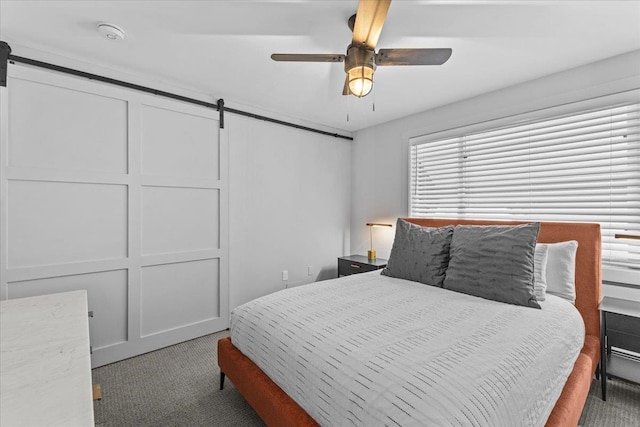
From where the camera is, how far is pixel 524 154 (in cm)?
282

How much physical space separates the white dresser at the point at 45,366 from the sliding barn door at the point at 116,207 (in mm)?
812

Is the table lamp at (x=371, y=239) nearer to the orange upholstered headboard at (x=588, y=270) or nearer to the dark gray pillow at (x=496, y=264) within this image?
the dark gray pillow at (x=496, y=264)

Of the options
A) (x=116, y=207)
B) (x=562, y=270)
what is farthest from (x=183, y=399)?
(x=562, y=270)

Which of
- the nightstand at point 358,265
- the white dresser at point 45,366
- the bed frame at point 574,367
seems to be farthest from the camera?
the nightstand at point 358,265

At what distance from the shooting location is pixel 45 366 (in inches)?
41.0

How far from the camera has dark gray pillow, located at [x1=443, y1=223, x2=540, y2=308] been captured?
1979mm

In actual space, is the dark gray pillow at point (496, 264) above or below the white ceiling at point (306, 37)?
below

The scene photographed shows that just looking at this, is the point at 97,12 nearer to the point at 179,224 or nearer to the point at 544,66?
the point at 179,224

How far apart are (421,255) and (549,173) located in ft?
4.48

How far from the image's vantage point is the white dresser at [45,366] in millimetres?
796

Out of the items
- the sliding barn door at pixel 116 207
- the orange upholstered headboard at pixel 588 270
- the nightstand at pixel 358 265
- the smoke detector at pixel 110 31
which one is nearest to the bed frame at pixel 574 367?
the orange upholstered headboard at pixel 588 270

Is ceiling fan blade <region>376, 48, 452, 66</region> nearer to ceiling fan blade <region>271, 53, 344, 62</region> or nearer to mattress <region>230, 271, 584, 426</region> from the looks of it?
ceiling fan blade <region>271, 53, 344, 62</region>

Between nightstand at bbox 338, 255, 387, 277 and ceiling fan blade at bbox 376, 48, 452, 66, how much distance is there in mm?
2350

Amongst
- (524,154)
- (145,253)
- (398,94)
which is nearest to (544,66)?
(524,154)
